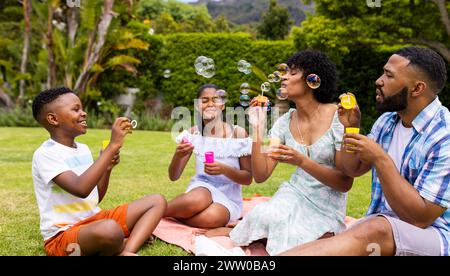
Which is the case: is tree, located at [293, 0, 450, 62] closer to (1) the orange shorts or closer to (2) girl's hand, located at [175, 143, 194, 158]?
(2) girl's hand, located at [175, 143, 194, 158]

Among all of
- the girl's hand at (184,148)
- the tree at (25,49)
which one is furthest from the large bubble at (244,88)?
the tree at (25,49)

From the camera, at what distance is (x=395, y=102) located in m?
2.60

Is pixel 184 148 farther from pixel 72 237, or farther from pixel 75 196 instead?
pixel 72 237

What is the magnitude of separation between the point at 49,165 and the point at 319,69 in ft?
5.79

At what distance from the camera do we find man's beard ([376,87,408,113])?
Answer: 2.58 m

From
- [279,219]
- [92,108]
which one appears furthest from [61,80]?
[279,219]

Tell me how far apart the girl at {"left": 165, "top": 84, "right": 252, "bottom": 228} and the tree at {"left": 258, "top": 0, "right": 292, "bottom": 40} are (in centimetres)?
1900

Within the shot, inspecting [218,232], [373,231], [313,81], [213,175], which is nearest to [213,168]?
[213,175]

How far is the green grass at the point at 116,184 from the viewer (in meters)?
3.40

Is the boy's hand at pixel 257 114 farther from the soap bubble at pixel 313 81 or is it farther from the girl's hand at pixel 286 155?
the soap bubble at pixel 313 81

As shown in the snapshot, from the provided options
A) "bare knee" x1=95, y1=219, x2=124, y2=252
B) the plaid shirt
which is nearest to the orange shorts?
"bare knee" x1=95, y1=219, x2=124, y2=252

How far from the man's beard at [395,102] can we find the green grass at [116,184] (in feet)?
5.01
